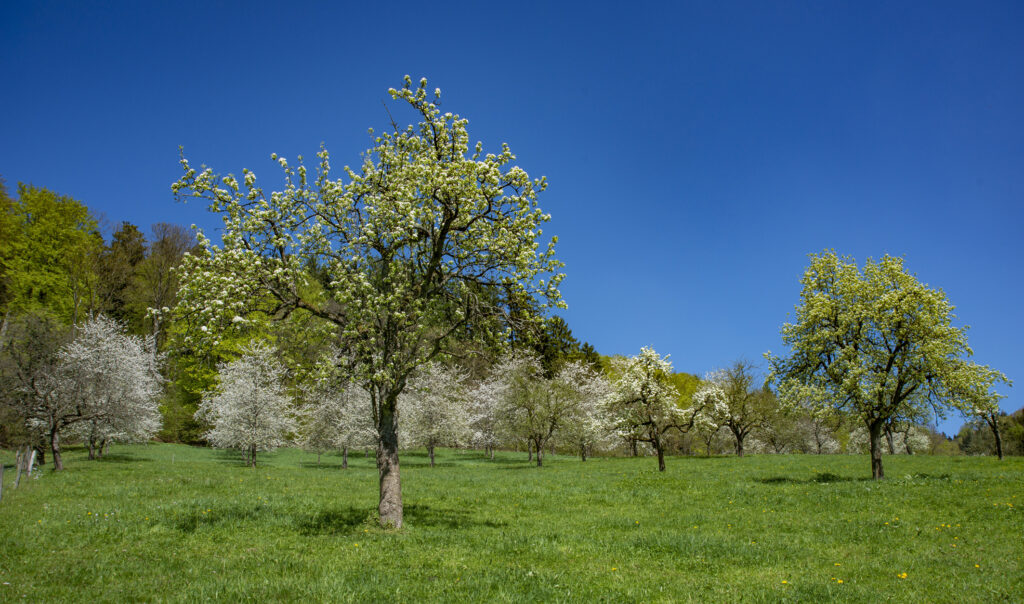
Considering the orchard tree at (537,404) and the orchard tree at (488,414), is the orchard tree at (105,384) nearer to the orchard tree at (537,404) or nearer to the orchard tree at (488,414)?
the orchard tree at (488,414)

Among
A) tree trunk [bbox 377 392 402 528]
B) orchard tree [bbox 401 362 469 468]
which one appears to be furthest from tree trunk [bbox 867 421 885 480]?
orchard tree [bbox 401 362 469 468]

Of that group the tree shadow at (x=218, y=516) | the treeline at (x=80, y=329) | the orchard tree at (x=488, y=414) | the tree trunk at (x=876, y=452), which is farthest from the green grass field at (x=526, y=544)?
the orchard tree at (x=488, y=414)

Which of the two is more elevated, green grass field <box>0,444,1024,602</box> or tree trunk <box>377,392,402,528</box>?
tree trunk <box>377,392,402,528</box>

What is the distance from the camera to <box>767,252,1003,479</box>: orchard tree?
25.4 m

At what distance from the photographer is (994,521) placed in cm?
1501

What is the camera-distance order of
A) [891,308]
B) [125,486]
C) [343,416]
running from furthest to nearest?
[343,416], [891,308], [125,486]

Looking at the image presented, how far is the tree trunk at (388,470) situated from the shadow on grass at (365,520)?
1.78 ft

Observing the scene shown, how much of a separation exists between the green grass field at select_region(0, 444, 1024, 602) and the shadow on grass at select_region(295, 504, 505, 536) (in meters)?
0.10

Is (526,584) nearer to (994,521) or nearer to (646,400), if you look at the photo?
(994,521)

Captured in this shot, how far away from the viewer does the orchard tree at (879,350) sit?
25.4 m

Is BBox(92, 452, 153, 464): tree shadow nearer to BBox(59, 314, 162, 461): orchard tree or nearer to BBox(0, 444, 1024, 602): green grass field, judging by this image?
BBox(59, 314, 162, 461): orchard tree

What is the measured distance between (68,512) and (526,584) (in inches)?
581

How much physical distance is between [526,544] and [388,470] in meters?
4.37

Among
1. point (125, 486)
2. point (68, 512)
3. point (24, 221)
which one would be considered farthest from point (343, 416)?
point (24, 221)
